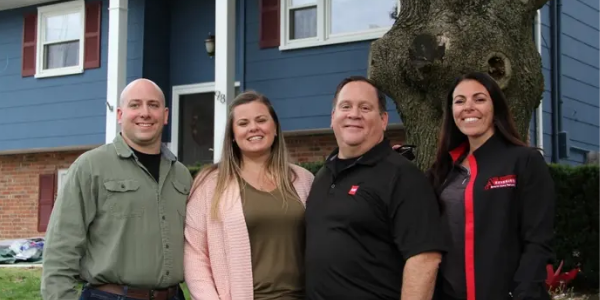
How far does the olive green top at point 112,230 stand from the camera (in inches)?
A: 129

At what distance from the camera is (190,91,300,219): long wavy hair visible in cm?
346

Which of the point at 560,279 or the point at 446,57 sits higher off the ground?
the point at 446,57

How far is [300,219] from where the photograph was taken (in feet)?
11.1

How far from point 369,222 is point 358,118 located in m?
0.48

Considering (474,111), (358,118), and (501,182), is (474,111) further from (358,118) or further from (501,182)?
(358,118)

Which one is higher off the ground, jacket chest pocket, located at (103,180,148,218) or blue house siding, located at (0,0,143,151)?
blue house siding, located at (0,0,143,151)

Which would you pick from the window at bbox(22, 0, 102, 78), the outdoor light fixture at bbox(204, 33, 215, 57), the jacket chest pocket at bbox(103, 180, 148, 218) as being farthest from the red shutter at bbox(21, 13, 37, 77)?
the jacket chest pocket at bbox(103, 180, 148, 218)

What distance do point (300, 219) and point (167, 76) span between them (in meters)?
9.62

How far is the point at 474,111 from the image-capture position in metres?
3.15

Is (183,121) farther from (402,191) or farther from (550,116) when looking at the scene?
(402,191)

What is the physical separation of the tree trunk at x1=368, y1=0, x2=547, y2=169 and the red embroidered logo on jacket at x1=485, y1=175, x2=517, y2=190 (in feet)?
7.58

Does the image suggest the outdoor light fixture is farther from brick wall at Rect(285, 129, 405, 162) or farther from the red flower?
the red flower

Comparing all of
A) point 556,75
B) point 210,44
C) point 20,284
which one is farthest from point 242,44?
point 20,284

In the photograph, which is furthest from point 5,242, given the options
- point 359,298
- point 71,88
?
point 359,298
